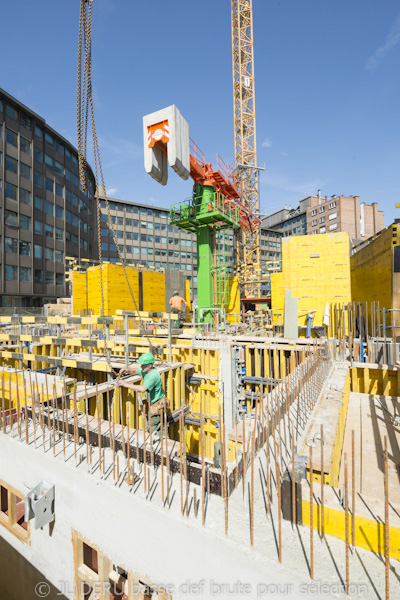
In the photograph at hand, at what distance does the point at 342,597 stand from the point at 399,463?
2789mm

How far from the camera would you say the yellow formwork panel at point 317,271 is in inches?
590

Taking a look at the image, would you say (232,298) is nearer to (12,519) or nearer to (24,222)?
(12,519)

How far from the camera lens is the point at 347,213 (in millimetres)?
61781

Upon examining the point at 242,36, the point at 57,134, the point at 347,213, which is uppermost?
the point at 242,36

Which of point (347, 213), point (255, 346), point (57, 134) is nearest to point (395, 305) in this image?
point (255, 346)

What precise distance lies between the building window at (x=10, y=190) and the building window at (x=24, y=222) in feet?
7.76

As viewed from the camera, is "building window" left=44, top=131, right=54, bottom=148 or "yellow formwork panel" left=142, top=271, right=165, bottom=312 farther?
"building window" left=44, top=131, right=54, bottom=148

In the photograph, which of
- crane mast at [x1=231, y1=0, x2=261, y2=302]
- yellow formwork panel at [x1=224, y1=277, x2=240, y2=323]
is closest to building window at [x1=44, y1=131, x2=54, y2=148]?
crane mast at [x1=231, y1=0, x2=261, y2=302]

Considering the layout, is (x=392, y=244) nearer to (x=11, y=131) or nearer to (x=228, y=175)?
(x=228, y=175)

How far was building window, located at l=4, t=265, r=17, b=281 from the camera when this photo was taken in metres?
33.6

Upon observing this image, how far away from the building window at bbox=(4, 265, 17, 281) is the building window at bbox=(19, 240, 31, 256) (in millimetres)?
2298

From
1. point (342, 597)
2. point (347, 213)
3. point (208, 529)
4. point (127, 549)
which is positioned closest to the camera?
point (342, 597)

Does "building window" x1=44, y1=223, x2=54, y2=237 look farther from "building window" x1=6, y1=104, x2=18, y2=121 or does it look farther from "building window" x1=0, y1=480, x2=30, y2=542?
"building window" x1=0, y1=480, x2=30, y2=542

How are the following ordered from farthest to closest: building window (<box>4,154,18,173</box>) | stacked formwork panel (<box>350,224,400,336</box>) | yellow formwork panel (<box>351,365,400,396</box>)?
1. building window (<box>4,154,18,173</box>)
2. stacked formwork panel (<box>350,224,400,336</box>)
3. yellow formwork panel (<box>351,365,400,396</box>)
